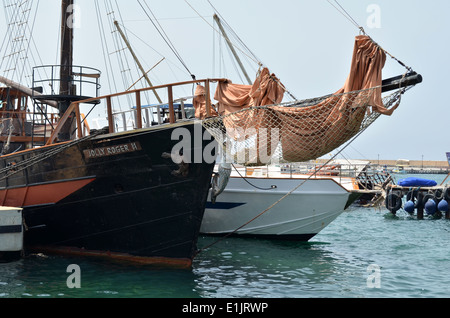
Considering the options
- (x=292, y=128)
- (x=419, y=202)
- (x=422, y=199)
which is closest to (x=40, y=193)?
(x=292, y=128)

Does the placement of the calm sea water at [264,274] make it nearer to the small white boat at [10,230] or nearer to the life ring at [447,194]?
the small white boat at [10,230]

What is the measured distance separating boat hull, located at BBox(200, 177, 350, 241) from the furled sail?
16.6 ft

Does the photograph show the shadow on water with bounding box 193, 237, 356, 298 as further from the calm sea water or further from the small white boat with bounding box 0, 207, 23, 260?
the small white boat with bounding box 0, 207, 23, 260

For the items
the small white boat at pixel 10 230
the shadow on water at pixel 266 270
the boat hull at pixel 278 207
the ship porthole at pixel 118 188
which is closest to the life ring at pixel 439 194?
the boat hull at pixel 278 207

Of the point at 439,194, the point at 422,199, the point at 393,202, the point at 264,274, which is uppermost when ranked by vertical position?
the point at 439,194

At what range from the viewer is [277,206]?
16.9 meters

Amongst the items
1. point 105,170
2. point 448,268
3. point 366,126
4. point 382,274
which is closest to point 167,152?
point 105,170

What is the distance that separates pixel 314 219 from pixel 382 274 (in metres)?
4.78

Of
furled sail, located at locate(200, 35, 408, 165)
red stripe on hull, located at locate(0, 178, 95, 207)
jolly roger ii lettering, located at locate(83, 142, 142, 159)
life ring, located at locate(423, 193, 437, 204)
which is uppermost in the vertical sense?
furled sail, located at locate(200, 35, 408, 165)

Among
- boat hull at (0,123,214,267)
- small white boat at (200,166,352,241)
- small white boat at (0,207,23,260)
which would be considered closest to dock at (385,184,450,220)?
small white boat at (200,166,352,241)

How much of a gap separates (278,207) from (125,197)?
19.6 ft

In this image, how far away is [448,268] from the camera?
1331cm

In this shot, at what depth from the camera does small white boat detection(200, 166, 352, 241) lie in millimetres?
16719

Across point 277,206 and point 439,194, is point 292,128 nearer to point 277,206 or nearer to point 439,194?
point 277,206
